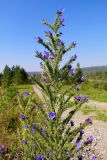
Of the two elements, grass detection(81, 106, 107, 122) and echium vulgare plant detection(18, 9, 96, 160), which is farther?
grass detection(81, 106, 107, 122)

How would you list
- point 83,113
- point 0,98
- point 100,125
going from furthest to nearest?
point 83,113 < point 0,98 < point 100,125

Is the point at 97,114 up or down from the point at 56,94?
down

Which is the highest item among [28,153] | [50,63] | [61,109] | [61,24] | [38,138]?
[61,24]

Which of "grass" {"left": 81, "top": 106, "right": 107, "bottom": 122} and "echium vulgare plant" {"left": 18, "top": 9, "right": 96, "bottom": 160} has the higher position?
"echium vulgare plant" {"left": 18, "top": 9, "right": 96, "bottom": 160}

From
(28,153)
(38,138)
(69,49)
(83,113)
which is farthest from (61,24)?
(83,113)

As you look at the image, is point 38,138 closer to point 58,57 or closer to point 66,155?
point 66,155

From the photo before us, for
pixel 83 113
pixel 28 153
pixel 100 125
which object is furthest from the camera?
pixel 83 113

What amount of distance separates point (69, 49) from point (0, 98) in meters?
13.5

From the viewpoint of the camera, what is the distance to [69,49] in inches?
184

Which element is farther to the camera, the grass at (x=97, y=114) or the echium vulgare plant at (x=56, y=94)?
the grass at (x=97, y=114)

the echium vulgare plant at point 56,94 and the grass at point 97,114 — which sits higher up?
the echium vulgare plant at point 56,94

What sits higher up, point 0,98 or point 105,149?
point 0,98

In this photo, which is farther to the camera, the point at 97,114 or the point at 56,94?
the point at 97,114

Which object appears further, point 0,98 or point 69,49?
point 0,98
